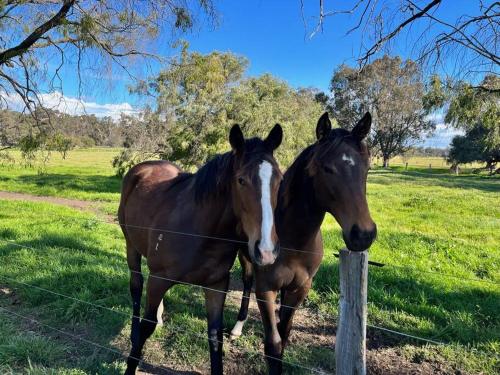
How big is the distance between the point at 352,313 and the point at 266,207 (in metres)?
0.74

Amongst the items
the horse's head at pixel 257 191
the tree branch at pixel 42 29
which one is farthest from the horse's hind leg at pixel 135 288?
the tree branch at pixel 42 29

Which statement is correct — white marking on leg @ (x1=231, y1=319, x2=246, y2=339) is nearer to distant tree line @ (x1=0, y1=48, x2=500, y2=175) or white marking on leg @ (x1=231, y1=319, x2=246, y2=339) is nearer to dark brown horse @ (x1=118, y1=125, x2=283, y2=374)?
dark brown horse @ (x1=118, y1=125, x2=283, y2=374)

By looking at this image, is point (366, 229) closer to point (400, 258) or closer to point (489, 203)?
point (400, 258)

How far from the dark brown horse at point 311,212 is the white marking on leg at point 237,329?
2.35 ft

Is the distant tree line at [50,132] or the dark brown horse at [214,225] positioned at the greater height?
the distant tree line at [50,132]

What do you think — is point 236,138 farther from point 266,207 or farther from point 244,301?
point 244,301

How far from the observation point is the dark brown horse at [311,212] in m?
2.35

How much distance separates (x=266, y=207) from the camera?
223cm

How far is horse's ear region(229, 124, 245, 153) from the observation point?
2498mm

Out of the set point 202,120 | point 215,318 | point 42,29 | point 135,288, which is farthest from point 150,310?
point 202,120

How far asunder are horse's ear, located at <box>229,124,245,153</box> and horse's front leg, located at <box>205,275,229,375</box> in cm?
106

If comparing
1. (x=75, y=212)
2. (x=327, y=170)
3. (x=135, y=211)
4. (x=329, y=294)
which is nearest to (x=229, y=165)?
(x=327, y=170)

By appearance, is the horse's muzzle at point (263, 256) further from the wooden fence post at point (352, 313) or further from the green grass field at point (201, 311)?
the green grass field at point (201, 311)

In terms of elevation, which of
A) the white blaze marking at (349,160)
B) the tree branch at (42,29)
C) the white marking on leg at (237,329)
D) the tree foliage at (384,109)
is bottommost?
the white marking on leg at (237,329)
